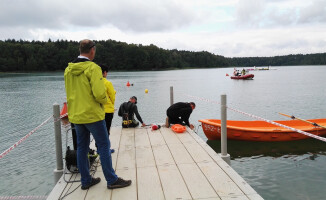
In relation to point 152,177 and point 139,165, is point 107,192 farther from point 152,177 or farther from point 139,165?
point 139,165

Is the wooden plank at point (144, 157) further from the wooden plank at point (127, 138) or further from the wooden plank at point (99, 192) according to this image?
the wooden plank at point (99, 192)

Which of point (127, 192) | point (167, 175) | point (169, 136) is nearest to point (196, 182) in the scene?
point (167, 175)

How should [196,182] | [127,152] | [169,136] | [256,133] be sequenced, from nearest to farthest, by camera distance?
1. [196,182]
2. [127,152]
3. [169,136]
4. [256,133]

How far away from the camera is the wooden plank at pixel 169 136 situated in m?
6.35

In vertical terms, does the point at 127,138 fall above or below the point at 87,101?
below

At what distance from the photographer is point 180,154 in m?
5.39

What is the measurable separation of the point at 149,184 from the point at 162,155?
140 cm

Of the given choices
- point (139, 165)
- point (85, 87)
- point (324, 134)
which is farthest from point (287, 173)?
point (85, 87)

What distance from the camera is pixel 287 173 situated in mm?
8016

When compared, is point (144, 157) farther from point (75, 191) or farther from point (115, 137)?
point (115, 137)

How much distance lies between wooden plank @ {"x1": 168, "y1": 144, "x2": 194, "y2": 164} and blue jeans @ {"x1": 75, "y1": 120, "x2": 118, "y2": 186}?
1505mm

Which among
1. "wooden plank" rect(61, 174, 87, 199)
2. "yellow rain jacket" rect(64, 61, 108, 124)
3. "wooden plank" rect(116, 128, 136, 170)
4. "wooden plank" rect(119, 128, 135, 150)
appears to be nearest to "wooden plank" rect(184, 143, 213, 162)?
"wooden plank" rect(116, 128, 136, 170)

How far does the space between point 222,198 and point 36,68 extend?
123 m

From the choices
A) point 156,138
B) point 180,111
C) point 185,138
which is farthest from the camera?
point 180,111
